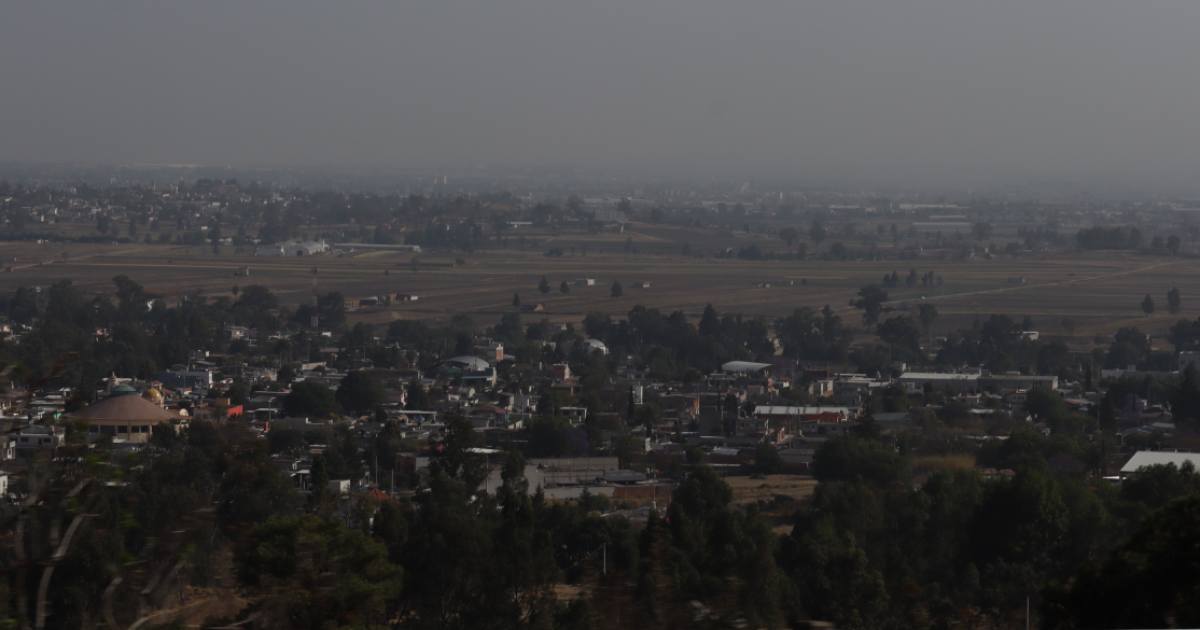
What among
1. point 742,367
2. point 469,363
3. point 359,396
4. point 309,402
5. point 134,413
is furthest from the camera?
point 742,367

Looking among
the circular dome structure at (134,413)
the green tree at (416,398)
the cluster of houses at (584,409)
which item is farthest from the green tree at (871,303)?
the circular dome structure at (134,413)

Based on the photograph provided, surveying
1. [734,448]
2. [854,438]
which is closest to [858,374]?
[734,448]

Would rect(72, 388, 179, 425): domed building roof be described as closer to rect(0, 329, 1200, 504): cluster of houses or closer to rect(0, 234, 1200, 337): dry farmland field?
rect(0, 329, 1200, 504): cluster of houses

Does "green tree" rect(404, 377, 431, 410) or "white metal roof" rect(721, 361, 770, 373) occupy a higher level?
"green tree" rect(404, 377, 431, 410)

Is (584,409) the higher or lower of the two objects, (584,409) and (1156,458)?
the lower

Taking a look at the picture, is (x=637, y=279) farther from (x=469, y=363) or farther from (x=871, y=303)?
(x=469, y=363)

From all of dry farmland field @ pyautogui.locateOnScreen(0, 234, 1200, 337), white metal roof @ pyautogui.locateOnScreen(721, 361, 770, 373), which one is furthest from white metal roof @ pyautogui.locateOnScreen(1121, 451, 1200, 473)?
dry farmland field @ pyautogui.locateOnScreen(0, 234, 1200, 337)

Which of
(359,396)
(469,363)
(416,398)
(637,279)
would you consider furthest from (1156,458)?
(637,279)

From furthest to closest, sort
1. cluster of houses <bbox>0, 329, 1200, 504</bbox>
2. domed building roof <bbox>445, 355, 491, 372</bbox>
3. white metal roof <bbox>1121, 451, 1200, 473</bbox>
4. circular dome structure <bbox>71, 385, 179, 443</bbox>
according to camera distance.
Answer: domed building roof <bbox>445, 355, 491, 372</bbox>, cluster of houses <bbox>0, 329, 1200, 504</bbox>, white metal roof <bbox>1121, 451, 1200, 473</bbox>, circular dome structure <bbox>71, 385, 179, 443</bbox>

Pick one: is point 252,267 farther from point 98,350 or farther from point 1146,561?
point 1146,561
